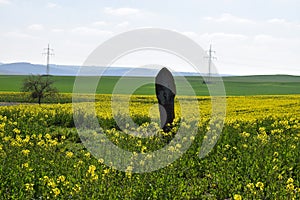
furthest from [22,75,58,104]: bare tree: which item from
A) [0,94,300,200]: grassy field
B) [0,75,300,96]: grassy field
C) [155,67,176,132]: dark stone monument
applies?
[0,94,300,200]: grassy field

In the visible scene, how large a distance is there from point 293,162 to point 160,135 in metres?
4.21

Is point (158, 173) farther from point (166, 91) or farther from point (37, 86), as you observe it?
point (37, 86)

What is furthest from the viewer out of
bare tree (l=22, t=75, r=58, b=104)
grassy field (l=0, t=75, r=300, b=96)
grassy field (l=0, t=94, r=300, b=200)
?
grassy field (l=0, t=75, r=300, b=96)

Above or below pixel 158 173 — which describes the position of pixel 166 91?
above

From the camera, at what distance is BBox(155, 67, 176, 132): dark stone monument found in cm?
1342

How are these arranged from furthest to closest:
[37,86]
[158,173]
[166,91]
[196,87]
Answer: [196,87] → [37,86] → [166,91] → [158,173]

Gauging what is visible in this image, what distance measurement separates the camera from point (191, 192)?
23.9 ft

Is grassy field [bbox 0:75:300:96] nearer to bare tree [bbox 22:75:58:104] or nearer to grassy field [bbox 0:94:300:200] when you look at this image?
bare tree [bbox 22:75:58:104]

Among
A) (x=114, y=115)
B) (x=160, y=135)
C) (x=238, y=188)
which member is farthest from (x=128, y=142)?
(x=114, y=115)

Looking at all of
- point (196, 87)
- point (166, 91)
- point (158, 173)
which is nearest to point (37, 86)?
point (166, 91)

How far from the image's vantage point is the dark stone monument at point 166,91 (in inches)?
528

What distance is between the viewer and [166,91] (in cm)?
1348

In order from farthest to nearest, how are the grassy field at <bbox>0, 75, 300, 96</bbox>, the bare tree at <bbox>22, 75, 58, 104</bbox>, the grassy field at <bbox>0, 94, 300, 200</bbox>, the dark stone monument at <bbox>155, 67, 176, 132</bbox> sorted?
the grassy field at <bbox>0, 75, 300, 96</bbox> → the bare tree at <bbox>22, 75, 58, 104</bbox> → the dark stone monument at <bbox>155, 67, 176, 132</bbox> → the grassy field at <bbox>0, 94, 300, 200</bbox>

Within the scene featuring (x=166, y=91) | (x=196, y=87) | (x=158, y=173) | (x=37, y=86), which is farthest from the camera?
(x=196, y=87)
